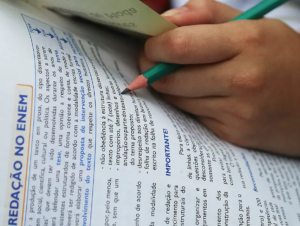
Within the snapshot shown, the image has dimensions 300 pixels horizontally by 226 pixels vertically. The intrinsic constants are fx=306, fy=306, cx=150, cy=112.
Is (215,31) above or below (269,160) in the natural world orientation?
above

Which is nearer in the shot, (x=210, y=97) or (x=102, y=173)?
(x=102, y=173)

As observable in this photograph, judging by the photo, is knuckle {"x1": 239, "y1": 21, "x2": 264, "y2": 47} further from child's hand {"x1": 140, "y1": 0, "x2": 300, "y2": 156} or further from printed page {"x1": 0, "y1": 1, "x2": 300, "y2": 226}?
printed page {"x1": 0, "y1": 1, "x2": 300, "y2": 226}

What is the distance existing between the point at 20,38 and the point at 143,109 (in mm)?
124

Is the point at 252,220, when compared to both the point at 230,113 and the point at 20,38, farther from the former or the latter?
the point at 20,38

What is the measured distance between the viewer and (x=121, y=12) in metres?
0.28

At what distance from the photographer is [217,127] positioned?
358 millimetres

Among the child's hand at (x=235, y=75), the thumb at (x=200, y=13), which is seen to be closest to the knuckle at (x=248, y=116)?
the child's hand at (x=235, y=75)

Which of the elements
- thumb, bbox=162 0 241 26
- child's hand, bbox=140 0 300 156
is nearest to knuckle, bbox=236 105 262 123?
child's hand, bbox=140 0 300 156

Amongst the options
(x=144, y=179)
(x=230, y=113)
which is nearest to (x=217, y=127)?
(x=230, y=113)

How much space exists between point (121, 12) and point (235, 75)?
13 cm

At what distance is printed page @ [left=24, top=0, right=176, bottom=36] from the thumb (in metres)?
0.03

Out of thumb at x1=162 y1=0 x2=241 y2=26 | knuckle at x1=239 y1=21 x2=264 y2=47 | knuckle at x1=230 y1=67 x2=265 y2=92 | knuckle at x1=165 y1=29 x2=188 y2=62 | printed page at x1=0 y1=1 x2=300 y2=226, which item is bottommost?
printed page at x1=0 y1=1 x2=300 y2=226

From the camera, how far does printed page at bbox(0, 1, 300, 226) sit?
0.22 meters

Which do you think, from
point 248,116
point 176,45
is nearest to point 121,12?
point 176,45
